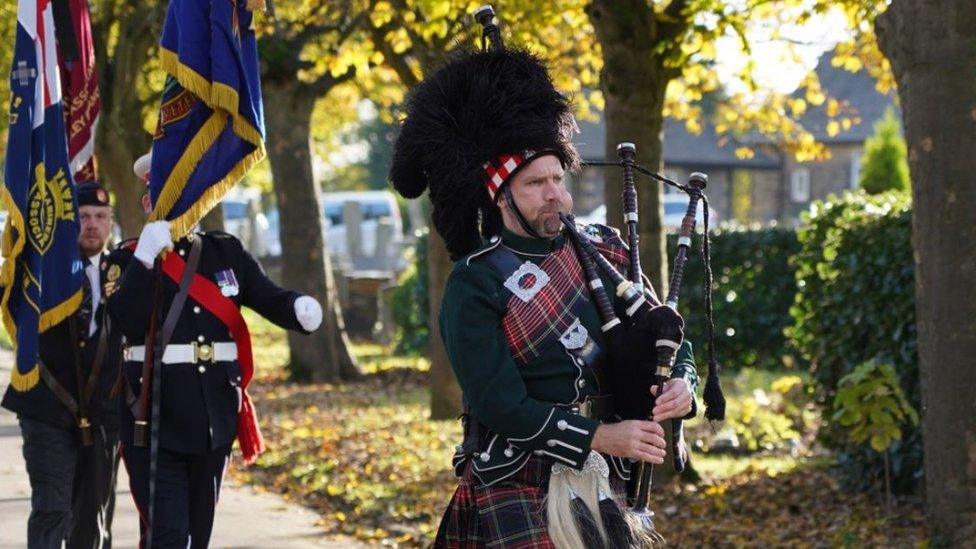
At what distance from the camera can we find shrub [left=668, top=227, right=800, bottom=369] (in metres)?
18.7

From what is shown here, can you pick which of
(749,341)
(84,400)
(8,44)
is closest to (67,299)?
(84,400)

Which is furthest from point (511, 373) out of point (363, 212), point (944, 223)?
point (363, 212)

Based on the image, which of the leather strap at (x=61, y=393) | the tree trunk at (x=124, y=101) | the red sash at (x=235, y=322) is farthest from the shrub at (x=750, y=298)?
the red sash at (x=235, y=322)

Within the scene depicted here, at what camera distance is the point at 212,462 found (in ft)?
20.3

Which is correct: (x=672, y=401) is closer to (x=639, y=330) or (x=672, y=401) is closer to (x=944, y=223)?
(x=639, y=330)

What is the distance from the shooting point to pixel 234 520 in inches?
377

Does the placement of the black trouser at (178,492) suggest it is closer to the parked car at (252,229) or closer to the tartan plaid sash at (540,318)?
the tartan plaid sash at (540,318)

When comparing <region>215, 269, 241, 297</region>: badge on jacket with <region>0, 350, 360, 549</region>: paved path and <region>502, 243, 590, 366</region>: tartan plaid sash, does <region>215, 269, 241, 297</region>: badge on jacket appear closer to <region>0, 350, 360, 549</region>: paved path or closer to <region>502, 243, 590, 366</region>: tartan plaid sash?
<region>502, 243, 590, 366</region>: tartan plaid sash

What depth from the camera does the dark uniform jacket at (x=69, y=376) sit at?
7.02 m

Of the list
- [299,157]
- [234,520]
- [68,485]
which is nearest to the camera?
[68,485]

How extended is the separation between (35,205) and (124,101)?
43.2 feet

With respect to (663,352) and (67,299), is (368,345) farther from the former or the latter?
(663,352)

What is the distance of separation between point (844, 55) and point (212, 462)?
8605mm

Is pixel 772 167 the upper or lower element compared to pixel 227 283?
upper
